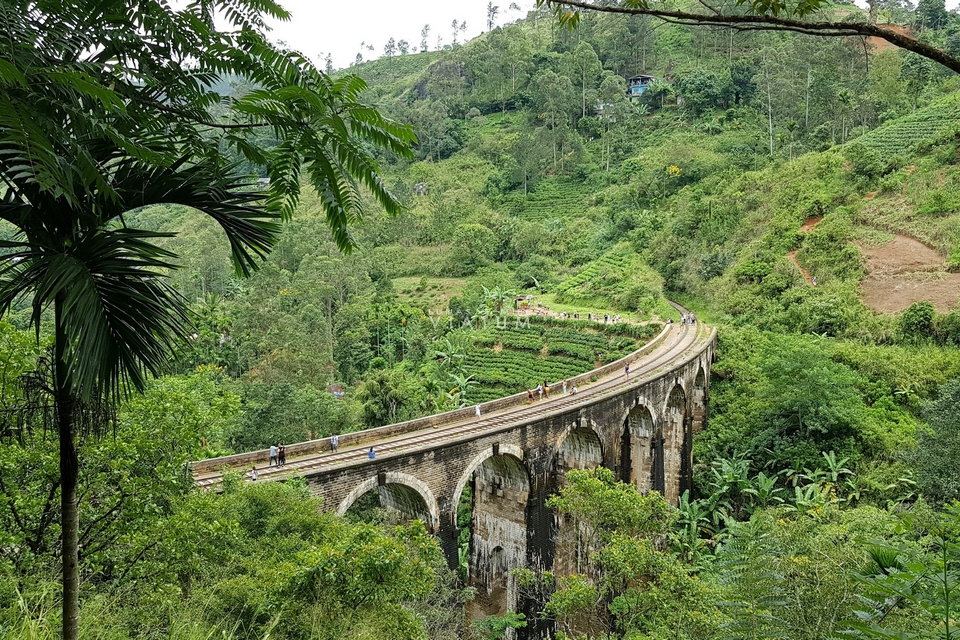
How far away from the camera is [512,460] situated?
1642 centimetres

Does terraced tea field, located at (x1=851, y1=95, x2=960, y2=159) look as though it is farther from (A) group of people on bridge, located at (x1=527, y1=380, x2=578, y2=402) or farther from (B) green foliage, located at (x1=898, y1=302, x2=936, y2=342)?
(A) group of people on bridge, located at (x1=527, y1=380, x2=578, y2=402)

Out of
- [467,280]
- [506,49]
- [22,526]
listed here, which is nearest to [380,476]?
[22,526]

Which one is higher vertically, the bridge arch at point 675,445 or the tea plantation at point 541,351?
the tea plantation at point 541,351

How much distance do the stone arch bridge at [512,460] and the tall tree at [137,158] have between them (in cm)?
963

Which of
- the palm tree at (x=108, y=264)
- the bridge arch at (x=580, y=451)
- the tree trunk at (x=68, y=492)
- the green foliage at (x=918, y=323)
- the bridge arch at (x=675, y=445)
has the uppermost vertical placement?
the palm tree at (x=108, y=264)

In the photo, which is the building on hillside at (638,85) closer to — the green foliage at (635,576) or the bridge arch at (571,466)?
the bridge arch at (571,466)

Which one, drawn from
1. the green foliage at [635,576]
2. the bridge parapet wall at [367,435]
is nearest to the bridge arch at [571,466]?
the bridge parapet wall at [367,435]

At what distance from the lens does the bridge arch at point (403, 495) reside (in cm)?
1255

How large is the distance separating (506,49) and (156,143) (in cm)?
8152

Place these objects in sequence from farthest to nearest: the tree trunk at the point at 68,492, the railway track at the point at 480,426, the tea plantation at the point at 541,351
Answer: the tea plantation at the point at 541,351, the railway track at the point at 480,426, the tree trunk at the point at 68,492

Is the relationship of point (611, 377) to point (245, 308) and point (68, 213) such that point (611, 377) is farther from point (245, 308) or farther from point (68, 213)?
point (68, 213)

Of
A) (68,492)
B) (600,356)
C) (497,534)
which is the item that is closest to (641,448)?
(497,534)

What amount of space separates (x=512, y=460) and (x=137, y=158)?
15035 millimetres

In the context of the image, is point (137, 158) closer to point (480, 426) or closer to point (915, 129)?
point (480, 426)
